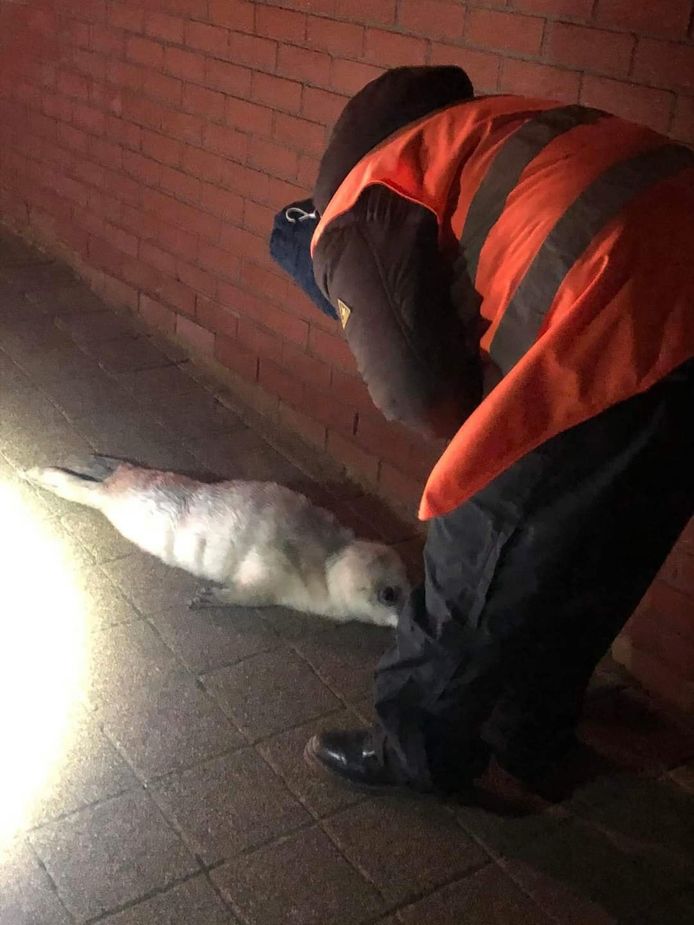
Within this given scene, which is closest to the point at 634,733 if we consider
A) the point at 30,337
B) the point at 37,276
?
the point at 30,337

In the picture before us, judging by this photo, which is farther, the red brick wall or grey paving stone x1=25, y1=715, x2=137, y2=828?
the red brick wall

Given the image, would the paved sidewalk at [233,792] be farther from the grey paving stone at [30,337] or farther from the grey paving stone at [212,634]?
the grey paving stone at [30,337]

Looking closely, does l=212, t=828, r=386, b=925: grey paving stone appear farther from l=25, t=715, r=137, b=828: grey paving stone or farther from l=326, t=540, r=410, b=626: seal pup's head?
l=326, t=540, r=410, b=626: seal pup's head

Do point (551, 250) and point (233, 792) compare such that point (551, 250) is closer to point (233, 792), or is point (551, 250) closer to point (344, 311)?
point (344, 311)

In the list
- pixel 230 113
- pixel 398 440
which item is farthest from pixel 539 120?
pixel 230 113

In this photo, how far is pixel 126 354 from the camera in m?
3.82

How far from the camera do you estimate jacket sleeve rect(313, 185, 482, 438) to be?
59.7 inches

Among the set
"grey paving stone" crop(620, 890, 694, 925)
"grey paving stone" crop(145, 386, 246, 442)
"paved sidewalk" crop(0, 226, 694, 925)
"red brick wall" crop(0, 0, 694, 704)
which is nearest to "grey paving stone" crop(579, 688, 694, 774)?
"paved sidewalk" crop(0, 226, 694, 925)

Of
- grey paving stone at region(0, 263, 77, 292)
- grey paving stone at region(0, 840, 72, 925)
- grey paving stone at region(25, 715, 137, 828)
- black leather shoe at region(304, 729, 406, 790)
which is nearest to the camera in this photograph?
grey paving stone at region(0, 840, 72, 925)

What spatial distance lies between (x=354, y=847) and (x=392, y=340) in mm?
1005

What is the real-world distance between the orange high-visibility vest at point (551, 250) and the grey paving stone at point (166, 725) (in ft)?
2.91

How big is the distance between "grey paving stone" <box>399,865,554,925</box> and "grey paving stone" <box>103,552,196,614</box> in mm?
1018

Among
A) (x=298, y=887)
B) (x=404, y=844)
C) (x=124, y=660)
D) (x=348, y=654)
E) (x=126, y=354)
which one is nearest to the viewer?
(x=298, y=887)

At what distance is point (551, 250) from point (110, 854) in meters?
1.33
